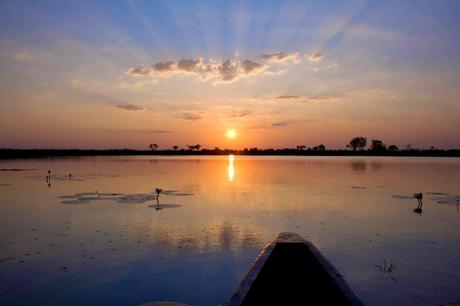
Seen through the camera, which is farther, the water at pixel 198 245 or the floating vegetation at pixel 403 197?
the floating vegetation at pixel 403 197

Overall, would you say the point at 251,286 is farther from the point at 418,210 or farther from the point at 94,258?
the point at 418,210

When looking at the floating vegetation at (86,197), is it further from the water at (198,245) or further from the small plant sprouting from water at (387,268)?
the small plant sprouting from water at (387,268)

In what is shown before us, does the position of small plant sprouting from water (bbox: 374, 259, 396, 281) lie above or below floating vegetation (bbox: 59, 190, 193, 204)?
below

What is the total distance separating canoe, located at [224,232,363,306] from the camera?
230 inches

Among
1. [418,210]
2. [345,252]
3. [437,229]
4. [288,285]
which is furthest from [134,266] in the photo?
[418,210]

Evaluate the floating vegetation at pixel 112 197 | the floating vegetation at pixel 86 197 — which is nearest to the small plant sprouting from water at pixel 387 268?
the floating vegetation at pixel 112 197

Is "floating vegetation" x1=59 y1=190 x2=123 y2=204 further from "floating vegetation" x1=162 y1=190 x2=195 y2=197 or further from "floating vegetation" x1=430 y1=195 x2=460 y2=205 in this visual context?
"floating vegetation" x1=430 y1=195 x2=460 y2=205

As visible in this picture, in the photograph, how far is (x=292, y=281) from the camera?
23.7 ft

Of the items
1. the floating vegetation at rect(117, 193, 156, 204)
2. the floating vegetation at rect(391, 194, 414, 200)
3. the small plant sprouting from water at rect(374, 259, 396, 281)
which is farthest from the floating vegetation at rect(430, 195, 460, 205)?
the floating vegetation at rect(117, 193, 156, 204)

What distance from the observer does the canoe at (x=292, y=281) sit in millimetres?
5836

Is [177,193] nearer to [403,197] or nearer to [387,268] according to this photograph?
[403,197]

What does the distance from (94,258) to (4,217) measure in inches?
351

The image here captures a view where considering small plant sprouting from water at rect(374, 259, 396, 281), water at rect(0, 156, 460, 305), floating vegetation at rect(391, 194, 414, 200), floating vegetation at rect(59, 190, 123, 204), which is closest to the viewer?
water at rect(0, 156, 460, 305)

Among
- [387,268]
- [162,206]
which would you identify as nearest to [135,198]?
[162,206]
